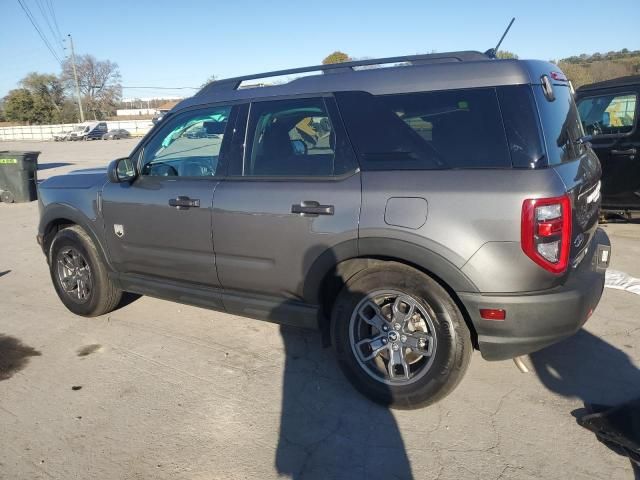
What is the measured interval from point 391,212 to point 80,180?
3.02 meters

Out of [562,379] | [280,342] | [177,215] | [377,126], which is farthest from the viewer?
[280,342]

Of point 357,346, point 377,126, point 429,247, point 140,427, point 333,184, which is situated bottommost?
point 140,427

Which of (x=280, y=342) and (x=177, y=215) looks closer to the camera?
(x=177, y=215)

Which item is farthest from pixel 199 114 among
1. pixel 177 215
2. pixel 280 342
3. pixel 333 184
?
pixel 280 342

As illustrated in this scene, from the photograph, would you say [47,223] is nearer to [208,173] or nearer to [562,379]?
[208,173]

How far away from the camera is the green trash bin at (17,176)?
37.1 ft

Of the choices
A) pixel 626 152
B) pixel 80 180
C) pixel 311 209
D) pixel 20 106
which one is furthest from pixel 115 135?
pixel 311 209

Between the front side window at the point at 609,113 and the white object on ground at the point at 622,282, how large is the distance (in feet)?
6.93

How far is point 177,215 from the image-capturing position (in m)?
3.62

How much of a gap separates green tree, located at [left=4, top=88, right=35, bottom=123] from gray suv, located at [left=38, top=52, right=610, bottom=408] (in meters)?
79.3

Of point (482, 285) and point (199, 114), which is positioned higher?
point (199, 114)

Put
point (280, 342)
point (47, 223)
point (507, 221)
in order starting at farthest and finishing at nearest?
point (47, 223), point (280, 342), point (507, 221)

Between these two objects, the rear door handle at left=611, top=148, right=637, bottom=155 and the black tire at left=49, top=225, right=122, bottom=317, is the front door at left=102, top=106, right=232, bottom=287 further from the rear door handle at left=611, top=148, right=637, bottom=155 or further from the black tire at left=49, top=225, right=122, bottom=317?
the rear door handle at left=611, top=148, right=637, bottom=155

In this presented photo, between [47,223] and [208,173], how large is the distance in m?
1.98
